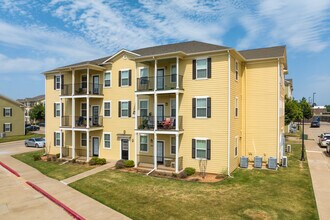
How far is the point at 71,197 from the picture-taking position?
A: 44.4 feet

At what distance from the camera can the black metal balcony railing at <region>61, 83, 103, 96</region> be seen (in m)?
24.1

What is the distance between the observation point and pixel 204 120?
724 inches

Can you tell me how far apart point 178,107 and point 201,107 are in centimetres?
182

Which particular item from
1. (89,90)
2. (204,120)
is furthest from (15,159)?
(204,120)

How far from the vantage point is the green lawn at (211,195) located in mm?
11141

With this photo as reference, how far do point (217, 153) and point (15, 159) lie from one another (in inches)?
818

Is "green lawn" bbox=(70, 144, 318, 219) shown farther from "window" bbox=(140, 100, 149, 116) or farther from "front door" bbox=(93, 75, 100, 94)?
"front door" bbox=(93, 75, 100, 94)

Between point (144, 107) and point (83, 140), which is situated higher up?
point (144, 107)

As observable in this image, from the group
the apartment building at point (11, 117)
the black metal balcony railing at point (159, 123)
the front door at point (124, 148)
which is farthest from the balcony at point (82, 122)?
the apartment building at point (11, 117)

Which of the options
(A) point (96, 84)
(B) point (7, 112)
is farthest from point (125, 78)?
(B) point (7, 112)

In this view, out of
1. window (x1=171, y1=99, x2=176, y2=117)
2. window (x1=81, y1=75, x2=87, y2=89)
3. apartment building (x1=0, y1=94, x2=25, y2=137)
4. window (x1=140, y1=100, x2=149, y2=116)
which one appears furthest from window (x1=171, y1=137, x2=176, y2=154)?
apartment building (x1=0, y1=94, x2=25, y2=137)

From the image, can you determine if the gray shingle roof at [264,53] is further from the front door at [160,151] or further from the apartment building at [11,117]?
the apartment building at [11,117]

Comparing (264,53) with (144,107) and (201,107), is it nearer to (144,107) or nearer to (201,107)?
(201,107)

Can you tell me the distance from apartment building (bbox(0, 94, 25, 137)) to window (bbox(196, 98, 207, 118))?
42596 millimetres
